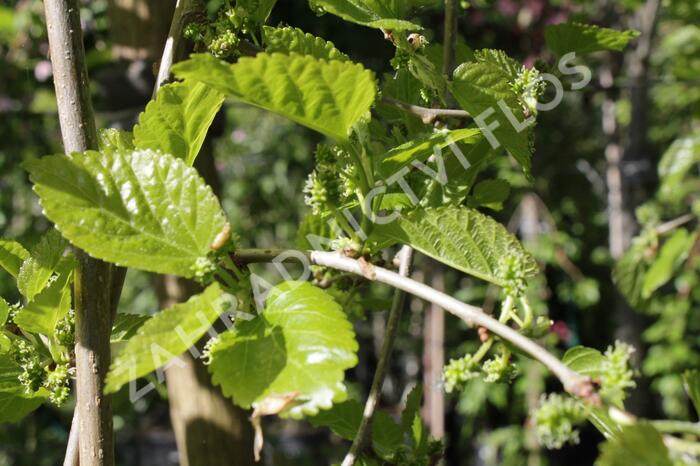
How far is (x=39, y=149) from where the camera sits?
68.6 inches

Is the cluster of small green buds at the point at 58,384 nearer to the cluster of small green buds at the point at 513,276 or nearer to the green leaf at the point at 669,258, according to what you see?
the cluster of small green buds at the point at 513,276

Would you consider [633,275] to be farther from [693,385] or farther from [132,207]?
[132,207]

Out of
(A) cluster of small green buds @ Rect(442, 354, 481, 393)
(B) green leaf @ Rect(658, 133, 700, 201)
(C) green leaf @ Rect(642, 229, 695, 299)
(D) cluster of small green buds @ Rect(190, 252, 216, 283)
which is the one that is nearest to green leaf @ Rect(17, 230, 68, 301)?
(D) cluster of small green buds @ Rect(190, 252, 216, 283)

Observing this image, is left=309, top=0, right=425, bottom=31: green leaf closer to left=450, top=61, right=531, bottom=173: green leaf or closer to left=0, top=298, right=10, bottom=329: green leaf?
left=450, top=61, right=531, bottom=173: green leaf

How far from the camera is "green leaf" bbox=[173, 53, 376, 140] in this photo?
1.04ft

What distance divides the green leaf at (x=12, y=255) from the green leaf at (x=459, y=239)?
25 cm

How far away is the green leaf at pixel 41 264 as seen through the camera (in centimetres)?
43

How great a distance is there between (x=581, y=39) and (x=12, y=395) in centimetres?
44

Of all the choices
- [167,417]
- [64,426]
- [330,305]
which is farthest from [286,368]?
[167,417]

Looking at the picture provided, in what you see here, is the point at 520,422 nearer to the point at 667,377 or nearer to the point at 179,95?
the point at 667,377

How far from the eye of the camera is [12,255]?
482mm

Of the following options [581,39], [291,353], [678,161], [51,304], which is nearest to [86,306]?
[51,304]

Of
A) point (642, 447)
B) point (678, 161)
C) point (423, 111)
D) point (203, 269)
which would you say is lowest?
point (642, 447)

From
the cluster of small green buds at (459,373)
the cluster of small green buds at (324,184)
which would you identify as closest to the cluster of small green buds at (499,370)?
the cluster of small green buds at (459,373)
